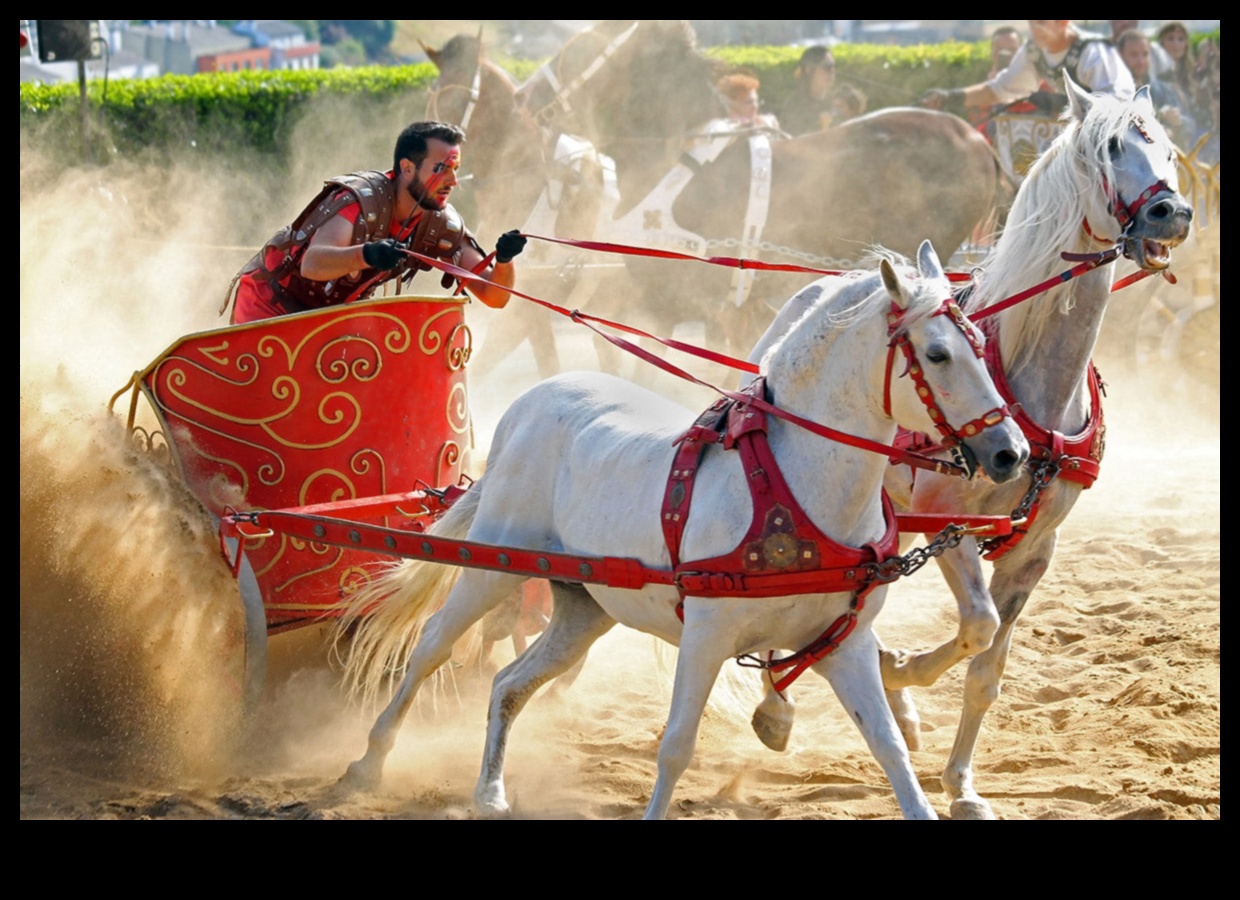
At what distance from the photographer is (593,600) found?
14.4 feet

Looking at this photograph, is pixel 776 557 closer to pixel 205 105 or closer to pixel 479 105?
pixel 479 105

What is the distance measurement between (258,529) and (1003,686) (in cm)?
289

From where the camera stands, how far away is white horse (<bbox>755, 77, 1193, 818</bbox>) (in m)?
4.21

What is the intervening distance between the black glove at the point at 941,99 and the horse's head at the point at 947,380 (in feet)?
33.2

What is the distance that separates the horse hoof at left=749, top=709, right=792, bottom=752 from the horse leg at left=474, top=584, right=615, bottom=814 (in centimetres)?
65

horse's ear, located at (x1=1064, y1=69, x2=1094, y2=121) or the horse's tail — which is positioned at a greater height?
horse's ear, located at (x1=1064, y1=69, x2=1094, y2=121)

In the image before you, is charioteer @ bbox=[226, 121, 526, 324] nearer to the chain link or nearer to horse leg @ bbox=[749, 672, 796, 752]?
horse leg @ bbox=[749, 672, 796, 752]

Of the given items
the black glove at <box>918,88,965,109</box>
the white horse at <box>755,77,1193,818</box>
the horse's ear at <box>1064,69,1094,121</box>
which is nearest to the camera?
Answer: the white horse at <box>755,77,1193,818</box>

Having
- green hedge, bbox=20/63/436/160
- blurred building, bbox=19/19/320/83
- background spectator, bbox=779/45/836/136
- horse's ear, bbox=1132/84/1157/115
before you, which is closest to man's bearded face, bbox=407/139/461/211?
horse's ear, bbox=1132/84/1157/115

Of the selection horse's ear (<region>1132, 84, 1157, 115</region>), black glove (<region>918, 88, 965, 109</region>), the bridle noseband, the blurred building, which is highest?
the blurred building

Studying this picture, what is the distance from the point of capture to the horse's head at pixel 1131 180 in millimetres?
4062

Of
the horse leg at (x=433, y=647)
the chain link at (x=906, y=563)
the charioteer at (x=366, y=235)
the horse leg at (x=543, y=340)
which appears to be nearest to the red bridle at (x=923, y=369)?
the chain link at (x=906, y=563)

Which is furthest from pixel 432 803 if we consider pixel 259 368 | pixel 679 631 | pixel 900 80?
pixel 900 80

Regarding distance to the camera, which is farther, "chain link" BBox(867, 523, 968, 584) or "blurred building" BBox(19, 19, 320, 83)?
"blurred building" BBox(19, 19, 320, 83)
